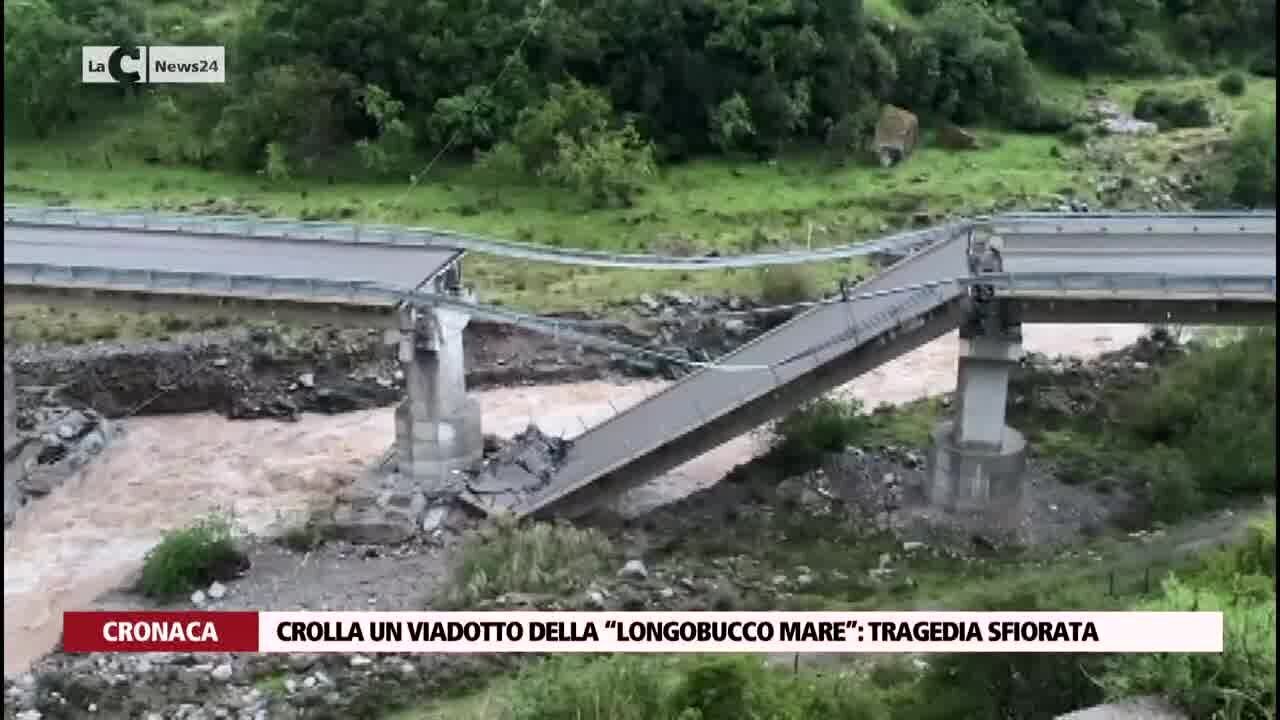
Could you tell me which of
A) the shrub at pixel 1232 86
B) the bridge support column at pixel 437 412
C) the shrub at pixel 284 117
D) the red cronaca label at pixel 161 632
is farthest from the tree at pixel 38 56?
the shrub at pixel 1232 86

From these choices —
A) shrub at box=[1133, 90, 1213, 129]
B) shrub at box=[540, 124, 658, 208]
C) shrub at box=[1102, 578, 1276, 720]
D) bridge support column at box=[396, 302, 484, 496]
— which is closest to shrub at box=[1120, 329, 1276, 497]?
bridge support column at box=[396, 302, 484, 496]

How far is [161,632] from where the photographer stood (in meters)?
24.8

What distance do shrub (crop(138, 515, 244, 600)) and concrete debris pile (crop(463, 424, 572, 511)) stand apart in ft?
15.7

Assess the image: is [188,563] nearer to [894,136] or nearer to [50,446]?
[50,446]

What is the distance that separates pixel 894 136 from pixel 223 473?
29.1m

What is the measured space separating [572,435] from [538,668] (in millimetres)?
13038

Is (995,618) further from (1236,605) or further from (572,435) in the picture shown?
(572,435)

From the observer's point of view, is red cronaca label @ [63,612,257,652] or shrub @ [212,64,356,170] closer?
red cronaca label @ [63,612,257,652]

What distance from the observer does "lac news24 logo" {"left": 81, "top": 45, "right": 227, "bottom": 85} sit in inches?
1715

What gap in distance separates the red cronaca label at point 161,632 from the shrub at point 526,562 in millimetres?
3775

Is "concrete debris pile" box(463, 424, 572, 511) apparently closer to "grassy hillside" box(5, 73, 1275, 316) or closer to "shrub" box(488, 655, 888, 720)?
"shrub" box(488, 655, 888, 720)

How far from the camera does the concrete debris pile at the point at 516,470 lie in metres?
30.3

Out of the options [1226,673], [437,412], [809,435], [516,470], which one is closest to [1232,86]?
[809,435]

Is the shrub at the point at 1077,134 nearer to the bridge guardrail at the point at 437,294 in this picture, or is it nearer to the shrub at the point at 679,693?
the bridge guardrail at the point at 437,294
